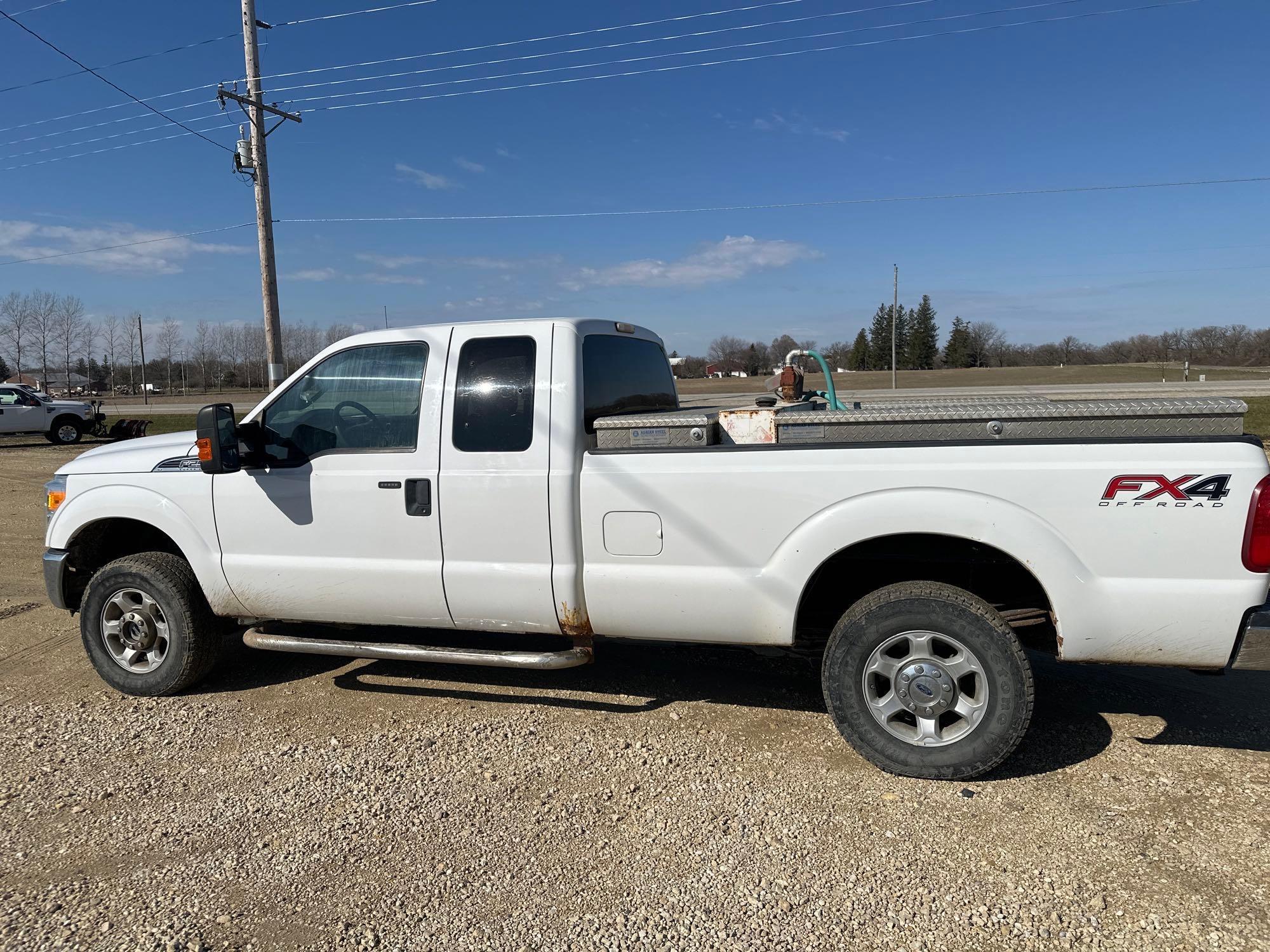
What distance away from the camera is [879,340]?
86375mm

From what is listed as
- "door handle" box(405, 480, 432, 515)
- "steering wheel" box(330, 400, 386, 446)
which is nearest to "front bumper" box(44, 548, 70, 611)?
"steering wheel" box(330, 400, 386, 446)

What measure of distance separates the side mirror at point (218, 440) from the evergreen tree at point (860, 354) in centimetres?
8640

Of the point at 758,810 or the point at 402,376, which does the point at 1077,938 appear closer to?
the point at 758,810

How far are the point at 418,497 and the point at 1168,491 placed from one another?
127 inches

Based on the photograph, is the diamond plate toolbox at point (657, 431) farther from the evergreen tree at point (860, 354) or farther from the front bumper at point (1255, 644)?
the evergreen tree at point (860, 354)

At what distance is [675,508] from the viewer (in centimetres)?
379

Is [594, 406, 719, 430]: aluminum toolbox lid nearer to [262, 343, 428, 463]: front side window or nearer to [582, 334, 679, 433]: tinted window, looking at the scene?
[582, 334, 679, 433]: tinted window

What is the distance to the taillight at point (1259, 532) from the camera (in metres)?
3.11

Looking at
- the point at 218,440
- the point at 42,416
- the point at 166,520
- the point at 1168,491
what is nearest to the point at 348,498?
the point at 218,440

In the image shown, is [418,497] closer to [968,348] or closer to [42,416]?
[42,416]

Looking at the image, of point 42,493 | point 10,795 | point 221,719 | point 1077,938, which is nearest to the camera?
point 1077,938

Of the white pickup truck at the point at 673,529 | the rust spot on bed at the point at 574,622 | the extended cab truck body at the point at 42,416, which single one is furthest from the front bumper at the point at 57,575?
the extended cab truck body at the point at 42,416

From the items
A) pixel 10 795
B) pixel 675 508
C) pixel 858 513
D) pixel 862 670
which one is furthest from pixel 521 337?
pixel 10 795

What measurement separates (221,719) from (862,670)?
3301 mm
